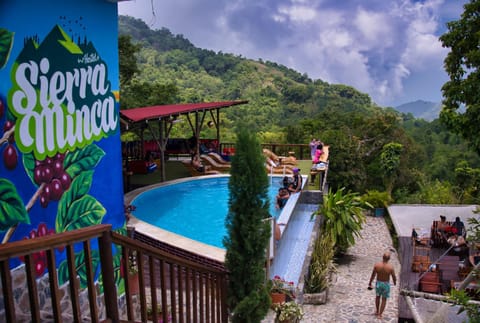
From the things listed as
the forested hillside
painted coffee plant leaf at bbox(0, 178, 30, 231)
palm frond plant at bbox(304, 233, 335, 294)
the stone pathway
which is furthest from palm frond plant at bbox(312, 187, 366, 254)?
painted coffee plant leaf at bbox(0, 178, 30, 231)

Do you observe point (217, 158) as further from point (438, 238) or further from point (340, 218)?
point (438, 238)

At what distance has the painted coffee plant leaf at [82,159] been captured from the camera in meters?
4.13

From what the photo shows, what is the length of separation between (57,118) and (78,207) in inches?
35.2

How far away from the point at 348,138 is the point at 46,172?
18119 millimetres

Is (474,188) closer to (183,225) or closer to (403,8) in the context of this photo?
(183,225)

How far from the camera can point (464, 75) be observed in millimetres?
11367

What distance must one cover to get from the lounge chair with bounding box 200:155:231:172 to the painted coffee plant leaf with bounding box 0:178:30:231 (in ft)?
39.4

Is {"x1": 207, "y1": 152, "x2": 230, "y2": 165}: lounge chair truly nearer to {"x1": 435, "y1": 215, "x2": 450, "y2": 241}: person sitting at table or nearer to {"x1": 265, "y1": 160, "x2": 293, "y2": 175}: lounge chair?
{"x1": 265, "y1": 160, "x2": 293, "y2": 175}: lounge chair

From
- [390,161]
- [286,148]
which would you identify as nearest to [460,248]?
[390,161]

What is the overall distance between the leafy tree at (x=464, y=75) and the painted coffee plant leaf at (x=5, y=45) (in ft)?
33.2

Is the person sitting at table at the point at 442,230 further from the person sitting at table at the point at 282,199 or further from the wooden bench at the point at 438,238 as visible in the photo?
the person sitting at table at the point at 282,199

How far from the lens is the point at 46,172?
387cm

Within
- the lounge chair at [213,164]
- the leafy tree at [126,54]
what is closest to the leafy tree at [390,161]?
the lounge chair at [213,164]

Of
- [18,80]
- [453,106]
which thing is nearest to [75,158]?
[18,80]
